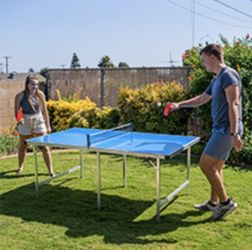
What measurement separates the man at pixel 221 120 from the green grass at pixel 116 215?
0.38 m

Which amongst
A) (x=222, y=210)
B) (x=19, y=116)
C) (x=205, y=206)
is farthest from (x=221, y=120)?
A: (x=19, y=116)

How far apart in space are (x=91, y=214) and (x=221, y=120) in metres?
1.91

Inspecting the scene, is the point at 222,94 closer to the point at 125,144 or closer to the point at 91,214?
the point at 125,144

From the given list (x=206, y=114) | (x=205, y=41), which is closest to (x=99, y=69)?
(x=205, y=41)

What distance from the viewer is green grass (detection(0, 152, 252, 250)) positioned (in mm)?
3654

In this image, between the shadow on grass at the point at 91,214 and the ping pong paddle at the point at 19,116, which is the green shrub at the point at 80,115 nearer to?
the ping pong paddle at the point at 19,116

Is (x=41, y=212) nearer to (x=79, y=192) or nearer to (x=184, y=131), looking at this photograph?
(x=79, y=192)

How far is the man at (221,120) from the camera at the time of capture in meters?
3.69

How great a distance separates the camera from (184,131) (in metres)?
7.74

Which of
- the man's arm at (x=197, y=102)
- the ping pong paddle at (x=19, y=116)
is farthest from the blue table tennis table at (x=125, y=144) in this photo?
the ping pong paddle at (x=19, y=116)

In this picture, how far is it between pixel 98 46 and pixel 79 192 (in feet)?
50.6

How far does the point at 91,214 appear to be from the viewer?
4.41 meters

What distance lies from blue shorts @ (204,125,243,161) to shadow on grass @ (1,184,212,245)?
82 centimetres

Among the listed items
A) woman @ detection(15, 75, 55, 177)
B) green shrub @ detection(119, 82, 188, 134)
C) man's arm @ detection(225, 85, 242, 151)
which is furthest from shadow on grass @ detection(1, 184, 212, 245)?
green shrub @ detection(119, 82, 188, 134)
